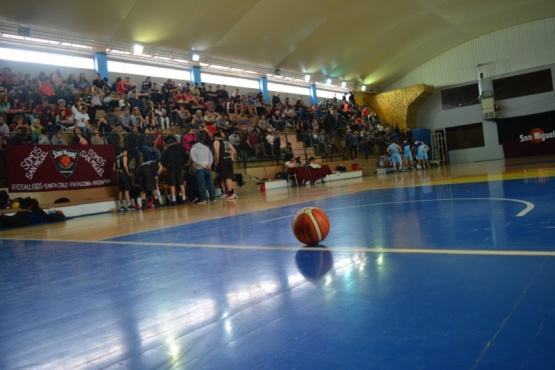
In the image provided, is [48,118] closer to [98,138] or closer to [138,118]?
[98,138]

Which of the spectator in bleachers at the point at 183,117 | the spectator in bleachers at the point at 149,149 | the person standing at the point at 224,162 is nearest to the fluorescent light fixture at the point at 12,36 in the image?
the spectator in bleachers at the point at 183,117

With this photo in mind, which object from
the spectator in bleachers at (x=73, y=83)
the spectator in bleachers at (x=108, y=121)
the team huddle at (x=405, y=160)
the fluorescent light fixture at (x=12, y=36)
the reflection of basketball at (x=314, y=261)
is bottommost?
the reflection of basketball at (x=314, y=261)

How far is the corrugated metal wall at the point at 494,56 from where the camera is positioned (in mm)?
28734

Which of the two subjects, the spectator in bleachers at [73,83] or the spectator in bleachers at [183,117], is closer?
the spectator in bleachers at [73,83]

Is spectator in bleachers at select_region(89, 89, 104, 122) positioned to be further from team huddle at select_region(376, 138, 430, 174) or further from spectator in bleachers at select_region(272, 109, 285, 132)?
team huddle at select_region(376, 138, 430, 174)

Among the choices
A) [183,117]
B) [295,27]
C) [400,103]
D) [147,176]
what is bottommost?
[147,176]

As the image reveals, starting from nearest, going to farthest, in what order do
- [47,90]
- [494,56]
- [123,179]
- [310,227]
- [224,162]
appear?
[310,227], [123,179], [224,162], [47,90], [494,56]

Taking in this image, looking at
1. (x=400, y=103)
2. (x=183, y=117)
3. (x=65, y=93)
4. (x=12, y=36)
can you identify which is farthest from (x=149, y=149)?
(x=400, y=103)

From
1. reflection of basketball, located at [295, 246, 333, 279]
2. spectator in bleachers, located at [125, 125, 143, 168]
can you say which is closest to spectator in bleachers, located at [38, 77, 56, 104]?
spectator in bleachers, located at [125, 125, 143, 168]

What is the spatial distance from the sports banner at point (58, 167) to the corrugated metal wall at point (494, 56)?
87.8 feet

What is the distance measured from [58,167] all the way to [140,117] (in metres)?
3.62

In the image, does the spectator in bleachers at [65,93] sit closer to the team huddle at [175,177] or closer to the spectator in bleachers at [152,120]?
the spectator in bleachers at [152,120]

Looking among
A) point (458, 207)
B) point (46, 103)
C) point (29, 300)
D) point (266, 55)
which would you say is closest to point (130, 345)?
point (29, 300)

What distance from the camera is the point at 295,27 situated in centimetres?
2253
